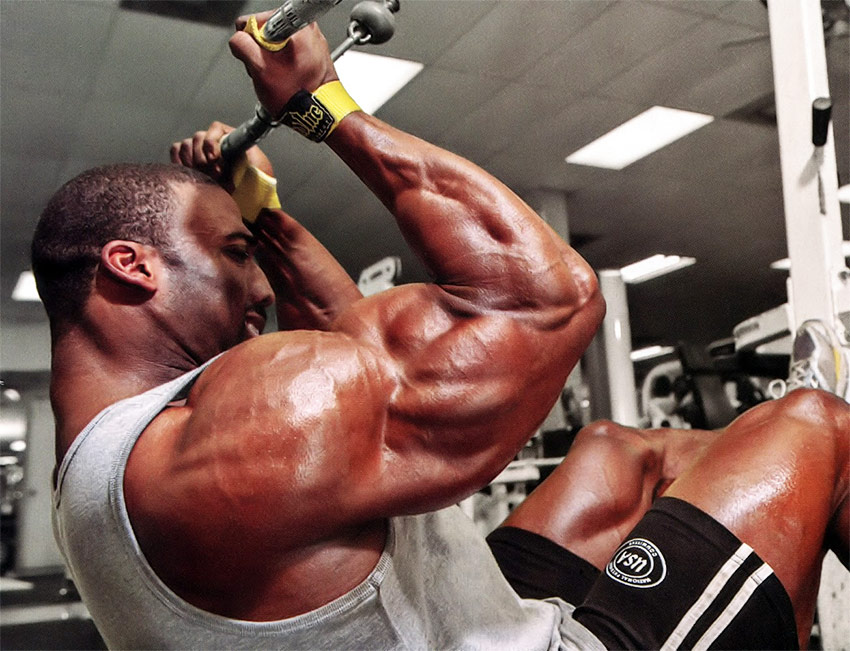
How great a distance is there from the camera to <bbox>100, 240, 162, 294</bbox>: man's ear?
0.92 m

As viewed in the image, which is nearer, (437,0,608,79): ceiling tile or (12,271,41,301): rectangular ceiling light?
(437,0,608,79): ceiling tile

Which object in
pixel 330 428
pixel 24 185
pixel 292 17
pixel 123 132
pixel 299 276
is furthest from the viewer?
pixel 24 185

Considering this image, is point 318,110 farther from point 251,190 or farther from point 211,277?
point 251,190

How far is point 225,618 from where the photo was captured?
774mm

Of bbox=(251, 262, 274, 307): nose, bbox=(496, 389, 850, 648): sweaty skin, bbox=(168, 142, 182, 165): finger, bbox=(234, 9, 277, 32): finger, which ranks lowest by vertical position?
bbox=(496, 389, 850, 648): sweaty skin

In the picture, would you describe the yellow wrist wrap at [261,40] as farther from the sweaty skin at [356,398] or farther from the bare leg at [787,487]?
the bare leg at [787,487]

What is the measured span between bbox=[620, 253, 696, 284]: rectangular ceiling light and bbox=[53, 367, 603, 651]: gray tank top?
6.16m

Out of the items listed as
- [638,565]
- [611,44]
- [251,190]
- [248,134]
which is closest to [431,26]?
[611,44]

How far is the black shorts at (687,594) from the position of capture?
3.02 feet

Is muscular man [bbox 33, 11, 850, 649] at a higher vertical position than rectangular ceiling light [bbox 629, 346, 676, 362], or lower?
higher

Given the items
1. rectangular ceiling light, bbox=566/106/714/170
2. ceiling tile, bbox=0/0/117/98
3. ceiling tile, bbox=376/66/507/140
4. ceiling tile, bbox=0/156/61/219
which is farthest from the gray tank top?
ceiling tile, bbox=0/156/61/219

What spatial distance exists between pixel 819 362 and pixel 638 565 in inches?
20.7

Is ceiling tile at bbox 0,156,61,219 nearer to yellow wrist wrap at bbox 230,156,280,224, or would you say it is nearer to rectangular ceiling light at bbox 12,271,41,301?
rectangular ceiling light at bbox 12,271,41,301

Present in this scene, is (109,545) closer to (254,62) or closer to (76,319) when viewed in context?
(76,319)
